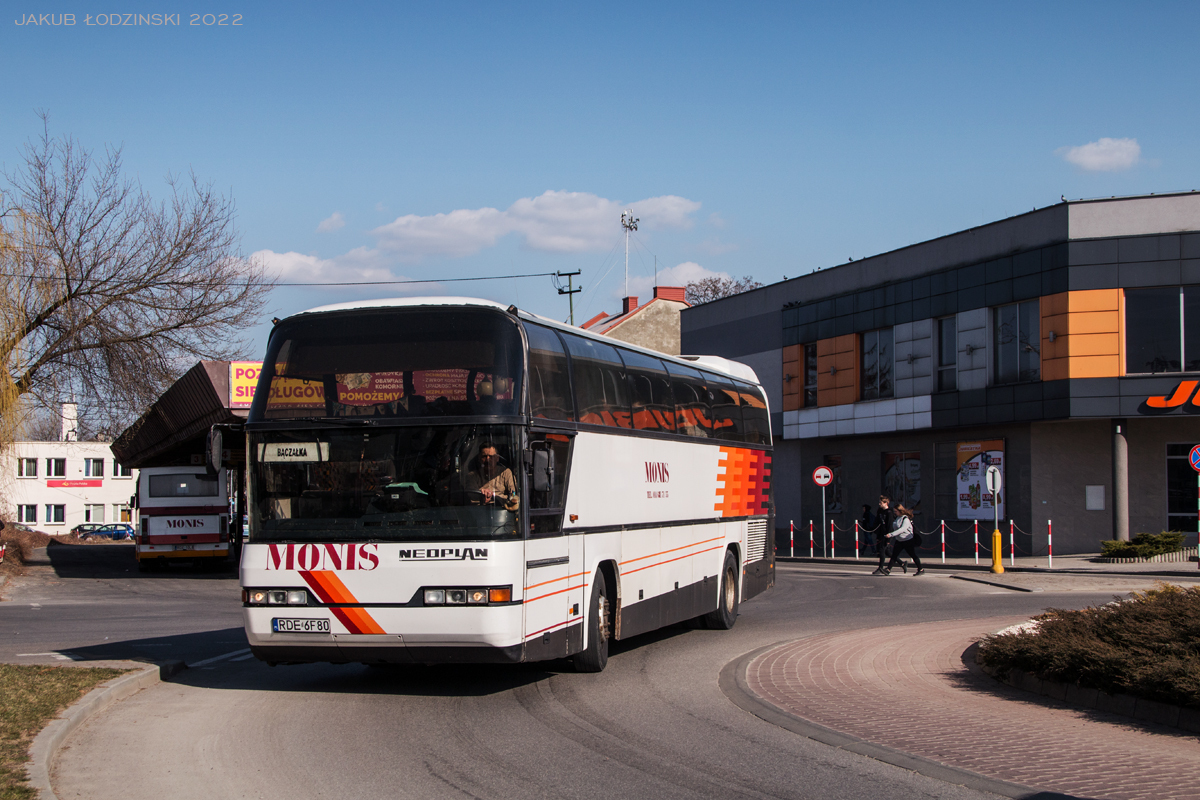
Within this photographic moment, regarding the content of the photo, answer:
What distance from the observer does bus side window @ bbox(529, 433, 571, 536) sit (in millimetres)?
9078

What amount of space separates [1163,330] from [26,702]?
28631 mm

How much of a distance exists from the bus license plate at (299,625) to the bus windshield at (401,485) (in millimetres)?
642

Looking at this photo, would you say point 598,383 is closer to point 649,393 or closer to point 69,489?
point 649,393

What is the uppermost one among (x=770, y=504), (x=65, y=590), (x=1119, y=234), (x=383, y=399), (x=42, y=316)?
(x=1119, y=234)

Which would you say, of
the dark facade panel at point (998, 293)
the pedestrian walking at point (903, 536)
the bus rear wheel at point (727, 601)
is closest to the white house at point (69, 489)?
the dark facade panel at point (998, 293)

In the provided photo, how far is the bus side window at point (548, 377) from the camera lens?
945cm

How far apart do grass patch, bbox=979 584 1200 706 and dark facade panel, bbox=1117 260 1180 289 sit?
69.7 feet

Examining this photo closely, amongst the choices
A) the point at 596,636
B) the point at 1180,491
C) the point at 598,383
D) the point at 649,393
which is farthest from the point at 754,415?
the point at 1180,491

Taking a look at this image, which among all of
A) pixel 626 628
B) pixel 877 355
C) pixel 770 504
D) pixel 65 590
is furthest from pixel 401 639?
pixel 877 355

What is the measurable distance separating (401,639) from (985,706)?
183 inches

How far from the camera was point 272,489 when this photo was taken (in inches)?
363

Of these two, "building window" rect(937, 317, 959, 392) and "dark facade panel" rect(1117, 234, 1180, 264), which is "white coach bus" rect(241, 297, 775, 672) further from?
"building window" rect(937, 317, 959, 392)

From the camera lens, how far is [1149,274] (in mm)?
29500

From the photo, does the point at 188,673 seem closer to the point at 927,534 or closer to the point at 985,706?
the point at 985,706
